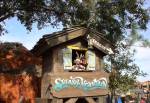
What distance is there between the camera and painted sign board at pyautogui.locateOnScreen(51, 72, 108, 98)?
698 inches

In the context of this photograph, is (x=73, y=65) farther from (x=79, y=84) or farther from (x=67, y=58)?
(x=79, y=84)

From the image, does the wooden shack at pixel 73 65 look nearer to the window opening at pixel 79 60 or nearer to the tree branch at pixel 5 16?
the window opening at pixel 79 60

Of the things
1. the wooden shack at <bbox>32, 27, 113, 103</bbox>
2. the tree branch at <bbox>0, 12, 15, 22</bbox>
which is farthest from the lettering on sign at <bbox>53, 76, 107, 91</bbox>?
the tree branch at <bbox>0, 12, 15, 22</bbox>

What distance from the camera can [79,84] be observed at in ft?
60.0

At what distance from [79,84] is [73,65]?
37.1 inches

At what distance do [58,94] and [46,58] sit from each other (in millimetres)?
1860

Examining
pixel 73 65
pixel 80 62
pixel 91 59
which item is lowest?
pixel 73 65

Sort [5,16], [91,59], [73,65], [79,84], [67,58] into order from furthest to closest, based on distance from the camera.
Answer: [5,16]
[91,59]
[73,65]
[67,58]
[79,84]

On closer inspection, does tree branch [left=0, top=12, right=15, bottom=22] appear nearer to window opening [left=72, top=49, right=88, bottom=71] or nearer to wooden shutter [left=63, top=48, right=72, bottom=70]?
window opening [left=72, top=49, right=88, bottom=71]

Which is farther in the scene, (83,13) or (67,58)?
(83,13)

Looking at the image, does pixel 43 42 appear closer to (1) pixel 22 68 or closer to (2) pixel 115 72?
(1) pixel 22 68

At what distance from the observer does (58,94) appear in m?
17.7

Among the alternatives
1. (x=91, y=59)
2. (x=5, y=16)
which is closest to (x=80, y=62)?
(x=91, y=59)

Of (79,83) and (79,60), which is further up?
(79,60)
